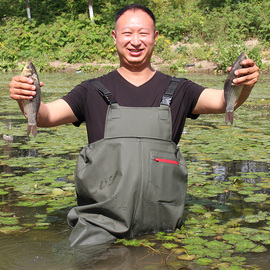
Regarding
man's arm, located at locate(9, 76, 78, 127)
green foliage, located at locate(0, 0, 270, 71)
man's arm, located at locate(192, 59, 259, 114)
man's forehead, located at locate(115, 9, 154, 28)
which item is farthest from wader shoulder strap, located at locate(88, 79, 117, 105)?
green foliage, located at locate(0, 0, 270, 71)

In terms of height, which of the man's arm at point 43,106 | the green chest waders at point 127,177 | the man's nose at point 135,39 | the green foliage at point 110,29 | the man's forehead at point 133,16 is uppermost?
the green foliage at point 110,29

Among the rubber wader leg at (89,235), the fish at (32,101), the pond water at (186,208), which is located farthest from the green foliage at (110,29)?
the fish at (32,101)

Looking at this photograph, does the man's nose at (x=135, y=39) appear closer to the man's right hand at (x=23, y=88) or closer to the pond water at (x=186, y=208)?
the man's right hand at (x=23, y=88)

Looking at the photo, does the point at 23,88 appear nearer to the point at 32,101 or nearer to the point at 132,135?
the point at 32,101

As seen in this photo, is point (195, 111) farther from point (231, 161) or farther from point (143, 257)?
point (231, 161)

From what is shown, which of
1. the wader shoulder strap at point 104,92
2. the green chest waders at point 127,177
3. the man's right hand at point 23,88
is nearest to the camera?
the man's right hand at point 23,88

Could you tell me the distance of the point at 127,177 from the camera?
9.39ft

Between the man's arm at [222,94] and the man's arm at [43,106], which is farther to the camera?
the man's arm at [222,94]

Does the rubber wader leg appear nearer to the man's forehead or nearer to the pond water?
the pond water

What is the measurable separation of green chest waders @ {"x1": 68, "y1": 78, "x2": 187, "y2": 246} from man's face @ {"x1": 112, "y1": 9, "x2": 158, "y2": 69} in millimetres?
316

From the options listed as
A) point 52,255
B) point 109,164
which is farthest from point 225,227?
point 52,255

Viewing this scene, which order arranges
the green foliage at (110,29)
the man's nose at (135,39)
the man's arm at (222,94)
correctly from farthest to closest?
the green foliage at (110,29) → the man's nose at (135,39) → the man's arm at (222,94)

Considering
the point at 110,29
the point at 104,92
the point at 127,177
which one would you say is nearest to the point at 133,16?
the point at 104,92

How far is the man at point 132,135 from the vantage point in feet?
9.48
